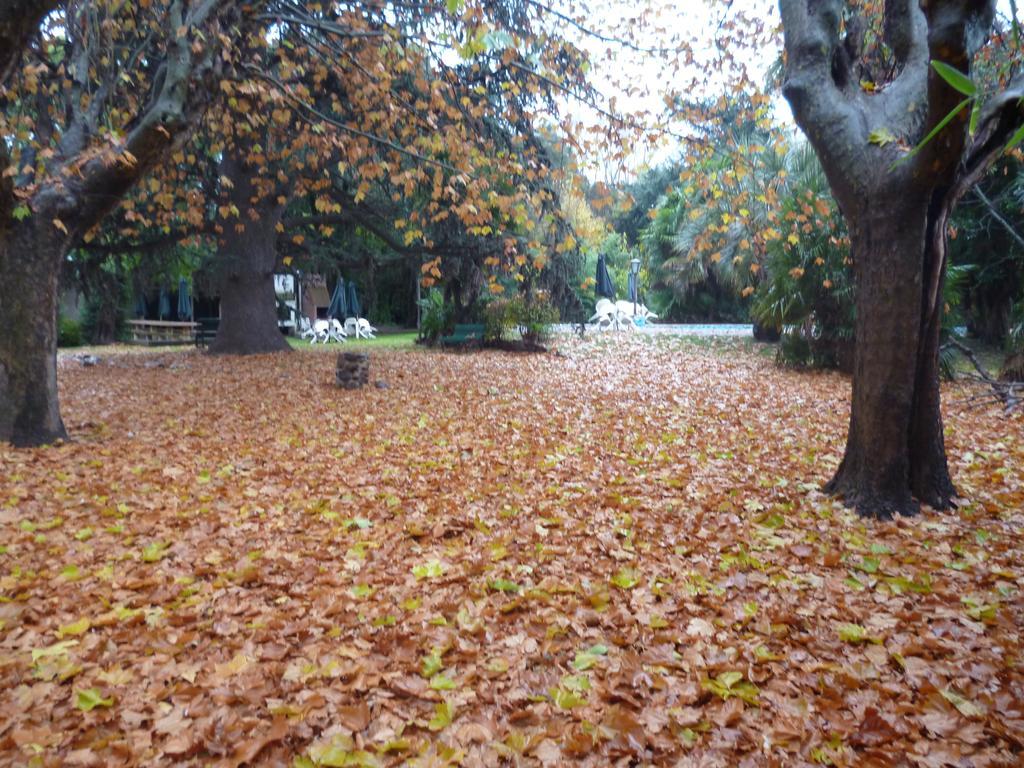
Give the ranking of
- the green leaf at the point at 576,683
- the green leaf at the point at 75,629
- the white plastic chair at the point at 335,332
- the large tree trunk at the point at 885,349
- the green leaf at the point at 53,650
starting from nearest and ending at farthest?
1. the green leaf at the point at 576,683
2. the green leaf at the point at 53,650
3. the green leaf at the point at 75,629
4. the large tree trunk at the point at 885,349
5. the white plastic chair at the point at 335,332

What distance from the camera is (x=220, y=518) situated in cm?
464

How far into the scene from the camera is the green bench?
16609 millimetres

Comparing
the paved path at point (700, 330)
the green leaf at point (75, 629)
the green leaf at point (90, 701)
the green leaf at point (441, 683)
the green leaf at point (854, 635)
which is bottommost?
the green leaf at point (90, 701)

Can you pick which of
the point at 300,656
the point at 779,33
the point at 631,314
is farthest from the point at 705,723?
the point at 631,314

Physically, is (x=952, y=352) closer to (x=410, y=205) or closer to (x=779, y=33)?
(x=779, y=33)

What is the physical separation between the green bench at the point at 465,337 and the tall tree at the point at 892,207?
12077mm

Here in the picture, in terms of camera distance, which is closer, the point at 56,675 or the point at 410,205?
the point at 56,675

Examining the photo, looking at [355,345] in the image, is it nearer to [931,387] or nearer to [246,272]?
[246,272]

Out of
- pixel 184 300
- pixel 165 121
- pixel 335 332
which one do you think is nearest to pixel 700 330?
pixel 335 332

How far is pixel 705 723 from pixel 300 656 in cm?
167

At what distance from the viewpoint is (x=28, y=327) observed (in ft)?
20.3

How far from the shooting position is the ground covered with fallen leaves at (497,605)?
2424mm

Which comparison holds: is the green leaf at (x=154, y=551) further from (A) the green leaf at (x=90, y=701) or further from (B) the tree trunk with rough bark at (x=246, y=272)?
(B) the tree trunk with rough bark at (x=246, y=272)

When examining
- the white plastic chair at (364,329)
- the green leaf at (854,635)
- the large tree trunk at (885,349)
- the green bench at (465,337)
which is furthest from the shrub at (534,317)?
the green leaf at (854,635)
